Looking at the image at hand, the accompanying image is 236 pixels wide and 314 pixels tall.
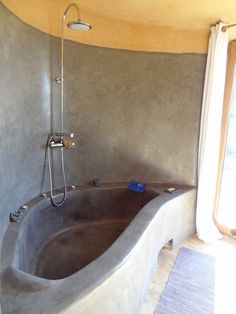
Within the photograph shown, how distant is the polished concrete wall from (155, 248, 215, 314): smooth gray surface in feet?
2.81

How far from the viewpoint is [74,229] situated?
2.68m

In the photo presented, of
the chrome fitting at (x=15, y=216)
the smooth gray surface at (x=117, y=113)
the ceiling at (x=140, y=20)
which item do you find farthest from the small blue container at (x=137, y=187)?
the ceiling at (x=140, y=20)

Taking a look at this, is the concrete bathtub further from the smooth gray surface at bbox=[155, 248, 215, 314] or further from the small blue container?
the smooth gray surface at bbox=[155, 248, 215, 314]

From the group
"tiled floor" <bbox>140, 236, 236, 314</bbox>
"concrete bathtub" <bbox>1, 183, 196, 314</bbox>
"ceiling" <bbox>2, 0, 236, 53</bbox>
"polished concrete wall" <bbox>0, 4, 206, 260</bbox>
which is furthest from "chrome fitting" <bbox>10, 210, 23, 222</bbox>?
"ceiling" <bbox>2, 0, 236, 53</bbox>

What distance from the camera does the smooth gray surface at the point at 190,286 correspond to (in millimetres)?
1853

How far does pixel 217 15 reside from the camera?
226 cm

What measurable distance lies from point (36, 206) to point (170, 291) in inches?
54.1

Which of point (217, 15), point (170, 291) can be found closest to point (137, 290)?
point (170, 291)

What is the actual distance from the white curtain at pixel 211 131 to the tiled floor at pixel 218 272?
0.13 metres

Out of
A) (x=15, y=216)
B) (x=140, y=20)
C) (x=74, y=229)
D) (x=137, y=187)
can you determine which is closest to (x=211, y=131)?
(x=137, y=187)

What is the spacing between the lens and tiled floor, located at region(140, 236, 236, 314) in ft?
6.22

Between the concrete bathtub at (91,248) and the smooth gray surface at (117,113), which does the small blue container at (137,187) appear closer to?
the concrete bathtub at (91,248)

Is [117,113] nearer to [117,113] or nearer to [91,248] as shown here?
[117,113]

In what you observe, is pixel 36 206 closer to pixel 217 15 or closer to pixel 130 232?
pixel 130 232
